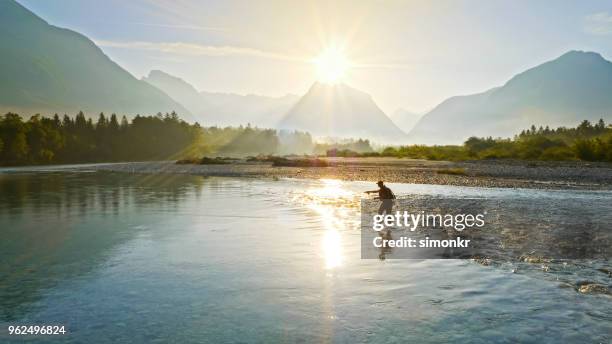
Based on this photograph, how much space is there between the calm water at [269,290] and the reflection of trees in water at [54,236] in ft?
0.25

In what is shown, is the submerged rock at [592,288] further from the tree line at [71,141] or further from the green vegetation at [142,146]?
the tree line at [71,141]

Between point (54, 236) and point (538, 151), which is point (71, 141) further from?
point (54, 236)

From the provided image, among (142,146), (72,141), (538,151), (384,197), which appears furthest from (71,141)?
(384,197)

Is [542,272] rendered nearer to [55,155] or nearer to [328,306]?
[328,306]

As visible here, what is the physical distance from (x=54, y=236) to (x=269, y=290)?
38.7ft

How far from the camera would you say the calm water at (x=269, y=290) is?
9047 mm

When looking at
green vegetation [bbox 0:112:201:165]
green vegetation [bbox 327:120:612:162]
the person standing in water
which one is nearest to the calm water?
the person standing in water

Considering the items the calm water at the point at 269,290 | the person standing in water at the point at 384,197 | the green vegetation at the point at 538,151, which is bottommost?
the calm water at the point at 269,290

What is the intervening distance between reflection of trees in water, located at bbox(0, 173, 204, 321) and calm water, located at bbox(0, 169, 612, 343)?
76 mm

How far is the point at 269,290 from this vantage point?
11.7m

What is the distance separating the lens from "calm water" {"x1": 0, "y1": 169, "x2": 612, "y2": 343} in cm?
905

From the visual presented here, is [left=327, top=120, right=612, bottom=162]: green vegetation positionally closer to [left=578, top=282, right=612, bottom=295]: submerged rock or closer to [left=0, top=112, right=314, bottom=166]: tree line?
[left=578, top=282, right=612, bottom=295]: submerged rock

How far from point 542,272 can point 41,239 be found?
58.2ft

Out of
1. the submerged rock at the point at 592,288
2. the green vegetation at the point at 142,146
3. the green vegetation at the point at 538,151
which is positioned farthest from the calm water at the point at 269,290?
the green vegetation at the point at 538,151
